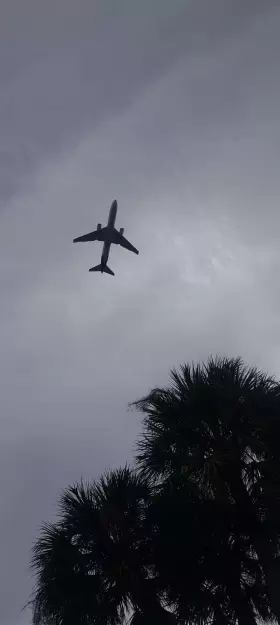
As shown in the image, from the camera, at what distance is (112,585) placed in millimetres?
14070

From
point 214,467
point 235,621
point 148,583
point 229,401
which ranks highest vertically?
point 229,401

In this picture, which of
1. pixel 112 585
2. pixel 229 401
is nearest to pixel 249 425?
pixel 229 401

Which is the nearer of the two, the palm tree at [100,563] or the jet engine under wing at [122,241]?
the palm tree at [100,563]

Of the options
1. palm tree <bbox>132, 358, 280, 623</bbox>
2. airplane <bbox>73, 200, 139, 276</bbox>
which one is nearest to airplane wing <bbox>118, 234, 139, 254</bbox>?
airplane <bbox>73, 200, 139, 276</bbox>

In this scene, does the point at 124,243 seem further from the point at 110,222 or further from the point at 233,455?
the point at 233,455

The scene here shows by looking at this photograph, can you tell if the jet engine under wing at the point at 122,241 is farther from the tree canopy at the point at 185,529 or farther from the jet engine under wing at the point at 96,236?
the tree canopy at the point at 185,529

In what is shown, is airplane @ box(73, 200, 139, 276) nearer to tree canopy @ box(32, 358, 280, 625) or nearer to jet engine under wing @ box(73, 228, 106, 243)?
jet engine under wing @ box(73, 228, 106, 243)

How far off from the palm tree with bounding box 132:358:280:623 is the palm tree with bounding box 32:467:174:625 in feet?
3.40

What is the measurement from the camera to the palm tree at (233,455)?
1384cm

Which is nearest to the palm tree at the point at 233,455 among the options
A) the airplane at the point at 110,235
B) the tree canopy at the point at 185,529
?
the tree canopy at the point at 185,529

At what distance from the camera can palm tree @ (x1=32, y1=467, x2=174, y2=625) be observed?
13.8m

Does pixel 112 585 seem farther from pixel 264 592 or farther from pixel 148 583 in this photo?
pixel 264 592

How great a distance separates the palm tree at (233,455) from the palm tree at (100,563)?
1.04 m

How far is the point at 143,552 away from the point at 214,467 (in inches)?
89.1
